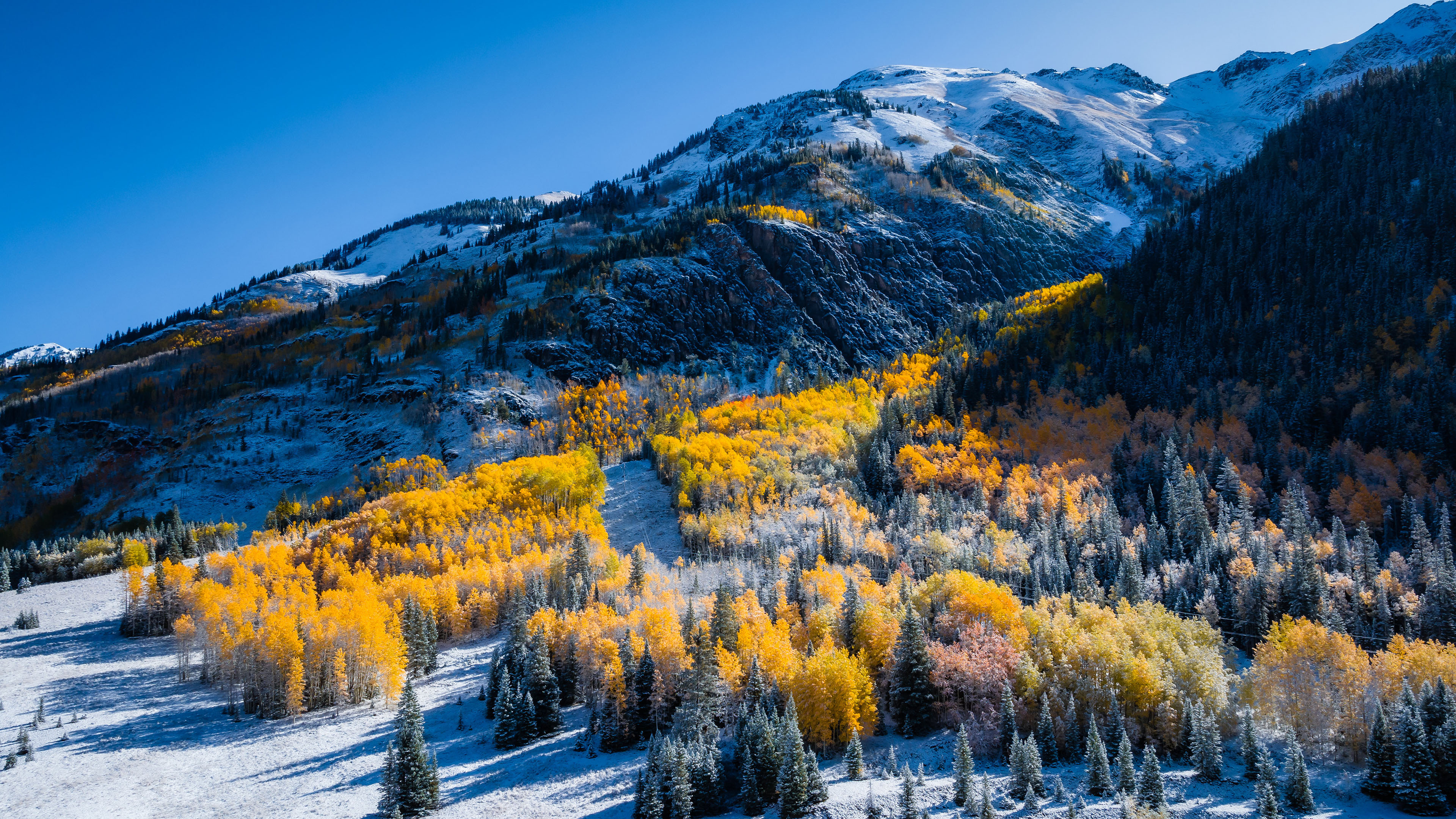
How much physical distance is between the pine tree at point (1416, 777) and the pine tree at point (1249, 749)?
206cm

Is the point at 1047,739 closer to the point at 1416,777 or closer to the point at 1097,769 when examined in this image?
the point at 1097,769

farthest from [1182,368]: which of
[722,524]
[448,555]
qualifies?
[448,555]

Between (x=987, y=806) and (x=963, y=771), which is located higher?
(x=963, y=771)

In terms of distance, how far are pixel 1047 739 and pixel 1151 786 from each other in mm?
9138

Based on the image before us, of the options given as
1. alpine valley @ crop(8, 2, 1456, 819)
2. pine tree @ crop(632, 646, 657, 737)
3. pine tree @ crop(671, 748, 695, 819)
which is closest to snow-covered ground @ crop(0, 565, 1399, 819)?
alpine valley @ crop(8, 2, 1456, 819)

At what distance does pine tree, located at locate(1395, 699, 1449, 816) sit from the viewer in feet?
168

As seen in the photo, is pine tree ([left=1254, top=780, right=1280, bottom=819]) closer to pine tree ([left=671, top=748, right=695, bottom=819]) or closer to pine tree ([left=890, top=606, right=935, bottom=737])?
pine tree ([left=890, top=606, right=935, bottom=737])

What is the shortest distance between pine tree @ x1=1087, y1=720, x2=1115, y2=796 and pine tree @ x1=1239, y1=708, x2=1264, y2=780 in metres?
9.94

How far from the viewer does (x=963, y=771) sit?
2232 inches

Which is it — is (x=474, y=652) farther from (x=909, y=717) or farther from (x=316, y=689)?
(x=909, y=717)

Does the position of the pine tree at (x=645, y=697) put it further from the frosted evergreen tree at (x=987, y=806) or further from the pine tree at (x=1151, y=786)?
the pine tree at (x=1151, y=786)

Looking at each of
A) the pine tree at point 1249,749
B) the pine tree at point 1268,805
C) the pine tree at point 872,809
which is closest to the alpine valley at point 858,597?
the pine tree at point 872,809

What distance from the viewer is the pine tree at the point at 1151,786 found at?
53.0m

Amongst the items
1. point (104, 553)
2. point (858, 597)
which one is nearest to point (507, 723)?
point (858, 597)
